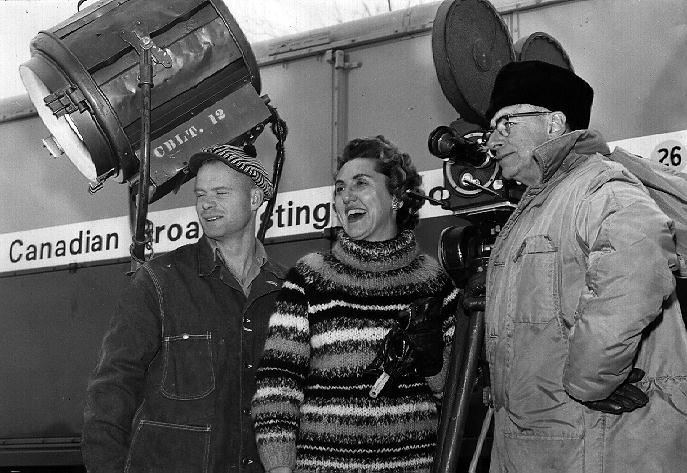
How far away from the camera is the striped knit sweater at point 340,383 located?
225 cm

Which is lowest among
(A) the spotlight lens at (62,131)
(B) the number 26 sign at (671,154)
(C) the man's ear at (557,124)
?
(C) the man's ear at (557,124)

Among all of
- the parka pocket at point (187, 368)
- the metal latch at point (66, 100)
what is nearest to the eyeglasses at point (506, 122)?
the parka pocket at point (187, 368)

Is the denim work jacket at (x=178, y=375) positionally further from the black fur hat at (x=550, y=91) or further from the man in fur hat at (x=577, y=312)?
the black fur hat at (x=550, y=91)

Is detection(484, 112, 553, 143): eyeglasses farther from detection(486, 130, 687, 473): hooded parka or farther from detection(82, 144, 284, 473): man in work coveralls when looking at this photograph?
detection(82, 144, 284, 473): man in work coveralls

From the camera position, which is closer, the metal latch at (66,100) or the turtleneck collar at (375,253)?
the turtleneck collar at (375,253)

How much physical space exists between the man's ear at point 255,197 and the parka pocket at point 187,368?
0.47 meters

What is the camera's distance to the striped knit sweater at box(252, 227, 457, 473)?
2254mm

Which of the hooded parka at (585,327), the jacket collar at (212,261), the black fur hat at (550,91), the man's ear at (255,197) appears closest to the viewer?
the hooded parka at (585,327)

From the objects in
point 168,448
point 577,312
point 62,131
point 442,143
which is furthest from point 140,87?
point 577,312

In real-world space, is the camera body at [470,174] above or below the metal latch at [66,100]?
below

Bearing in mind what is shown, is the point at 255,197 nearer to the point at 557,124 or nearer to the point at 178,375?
the point at 178,375

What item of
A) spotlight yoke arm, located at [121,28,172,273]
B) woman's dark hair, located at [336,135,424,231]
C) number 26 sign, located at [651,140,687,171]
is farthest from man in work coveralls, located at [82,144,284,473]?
number 26 sign, located at [651,140,687,171]

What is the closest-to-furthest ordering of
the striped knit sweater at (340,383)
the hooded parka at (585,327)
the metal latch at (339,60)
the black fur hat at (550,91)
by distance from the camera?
the hooded parka at (585,327) → the black fur hat at (550,91) → the striped knit sweater at (340,383) → the metal latch at (339,60)

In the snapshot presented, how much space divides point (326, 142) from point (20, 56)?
2515mm
